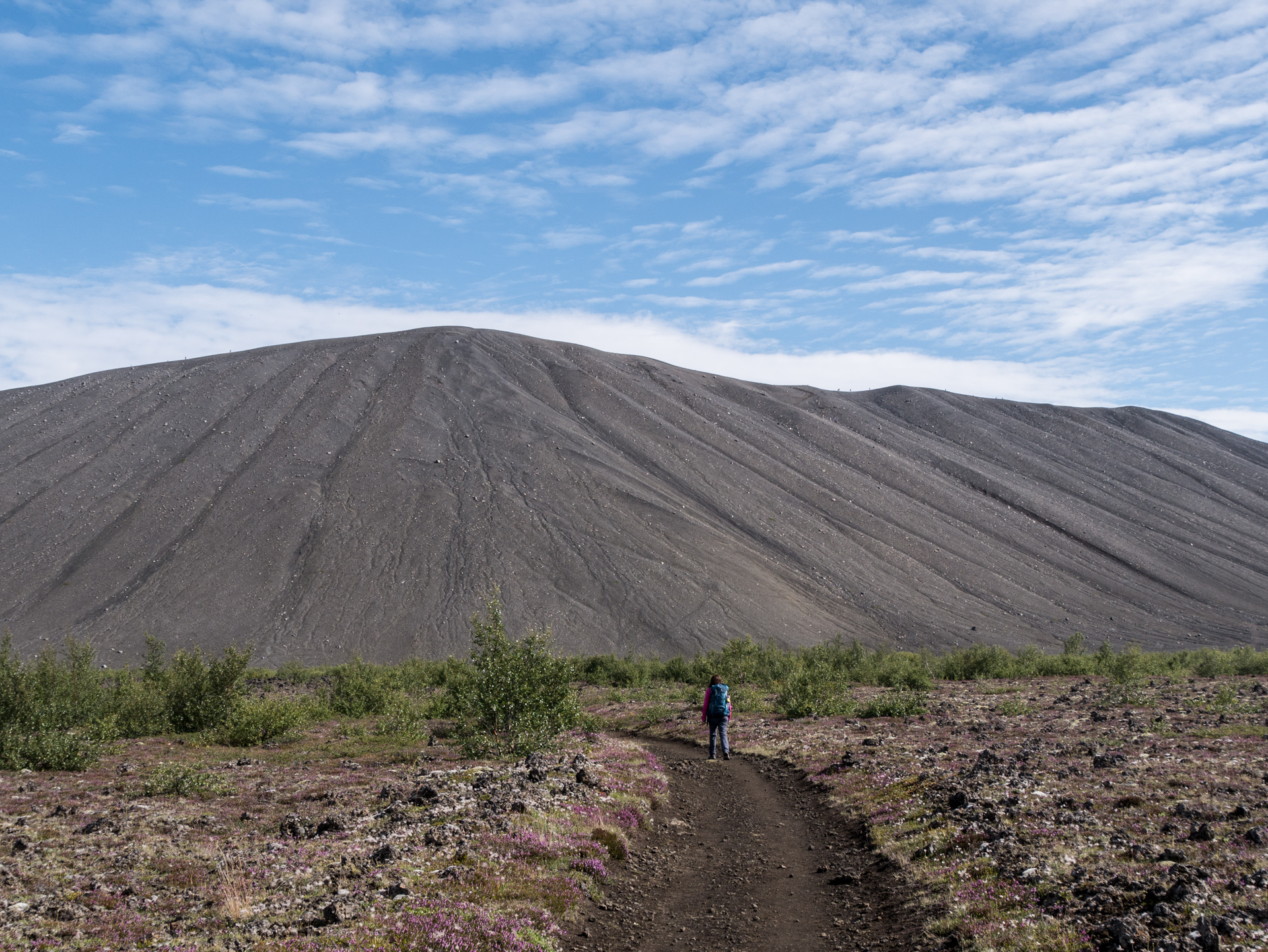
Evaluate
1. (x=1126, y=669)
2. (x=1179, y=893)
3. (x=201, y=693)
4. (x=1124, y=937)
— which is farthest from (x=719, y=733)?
(x=1126, y=669)

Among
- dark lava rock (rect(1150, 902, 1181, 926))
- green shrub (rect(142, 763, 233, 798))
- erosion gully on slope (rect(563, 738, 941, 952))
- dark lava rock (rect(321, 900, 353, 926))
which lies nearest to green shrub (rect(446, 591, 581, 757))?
erosion gully on slope (rect(563, 738, 941, 952))

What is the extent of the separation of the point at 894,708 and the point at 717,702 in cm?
854

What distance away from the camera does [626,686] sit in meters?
41.8

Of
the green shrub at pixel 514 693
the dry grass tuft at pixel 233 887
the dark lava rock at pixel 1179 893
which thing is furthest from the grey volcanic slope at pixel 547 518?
the dark lava rock at pixel 1179 893

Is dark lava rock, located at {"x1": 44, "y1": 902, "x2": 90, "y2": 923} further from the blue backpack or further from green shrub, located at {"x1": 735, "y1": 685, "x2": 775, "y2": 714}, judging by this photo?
green shrub, located at {"x1": 735, "y1": 685, "x2": 775, "y2": 714}

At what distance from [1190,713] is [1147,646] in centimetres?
5239

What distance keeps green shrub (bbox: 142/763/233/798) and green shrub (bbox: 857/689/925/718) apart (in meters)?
18.3

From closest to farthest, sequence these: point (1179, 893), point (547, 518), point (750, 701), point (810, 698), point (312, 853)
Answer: point (1179, 893) < point (312, 853) < point (810, 698) < point (750, 701) < point (547, 518)

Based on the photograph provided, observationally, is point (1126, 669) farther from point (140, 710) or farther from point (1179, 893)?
point (140, 710)

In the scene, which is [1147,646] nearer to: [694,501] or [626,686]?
[694,501]

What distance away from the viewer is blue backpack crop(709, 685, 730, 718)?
63.5ft

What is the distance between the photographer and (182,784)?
47.6 feet

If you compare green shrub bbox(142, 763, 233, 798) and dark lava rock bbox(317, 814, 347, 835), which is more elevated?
dark lava rock bbox(317, 814, 347, 835)

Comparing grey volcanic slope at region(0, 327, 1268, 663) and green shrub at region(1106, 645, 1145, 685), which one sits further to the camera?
grey volcanic slope at region(0, 327, 1268, 663)
